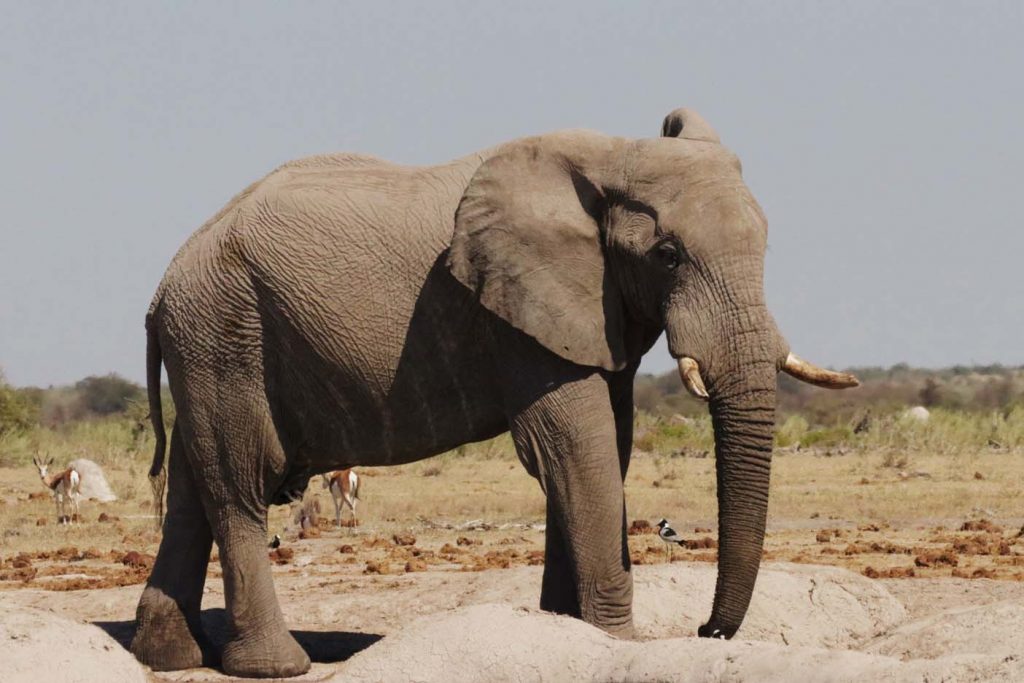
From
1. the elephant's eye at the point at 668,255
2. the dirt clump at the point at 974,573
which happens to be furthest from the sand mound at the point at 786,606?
the dirt clump at the point at 974,573

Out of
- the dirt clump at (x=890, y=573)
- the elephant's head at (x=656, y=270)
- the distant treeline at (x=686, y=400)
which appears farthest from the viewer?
the distant treeline at (x=686, y=400)

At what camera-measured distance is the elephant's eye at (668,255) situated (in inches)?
373

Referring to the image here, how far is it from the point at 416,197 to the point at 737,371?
2332 millimetres

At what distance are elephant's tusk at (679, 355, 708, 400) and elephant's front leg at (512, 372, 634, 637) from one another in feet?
2.56

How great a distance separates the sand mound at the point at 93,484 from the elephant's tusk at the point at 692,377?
17006 millimetres

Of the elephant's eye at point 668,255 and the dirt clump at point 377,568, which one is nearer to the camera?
the elephant's eye at point 668,255

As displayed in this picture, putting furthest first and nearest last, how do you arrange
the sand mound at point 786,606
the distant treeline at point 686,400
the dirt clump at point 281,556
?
1. the distant treeline at point 686,400
2. the dirt clump at point 281,556
3. the sand mound at point 786,606

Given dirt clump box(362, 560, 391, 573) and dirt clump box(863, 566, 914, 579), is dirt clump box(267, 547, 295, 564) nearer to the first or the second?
dirt clump box(362, 560, 391, 573)

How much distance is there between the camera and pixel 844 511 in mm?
21812

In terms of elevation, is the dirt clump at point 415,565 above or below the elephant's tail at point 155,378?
below

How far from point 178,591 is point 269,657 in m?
0.84

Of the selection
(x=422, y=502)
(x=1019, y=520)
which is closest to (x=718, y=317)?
(x=1019, y=520)

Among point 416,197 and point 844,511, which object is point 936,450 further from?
point 416,197

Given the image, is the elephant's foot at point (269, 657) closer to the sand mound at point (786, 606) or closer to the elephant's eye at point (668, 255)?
the sand mound at point (786, 606)
